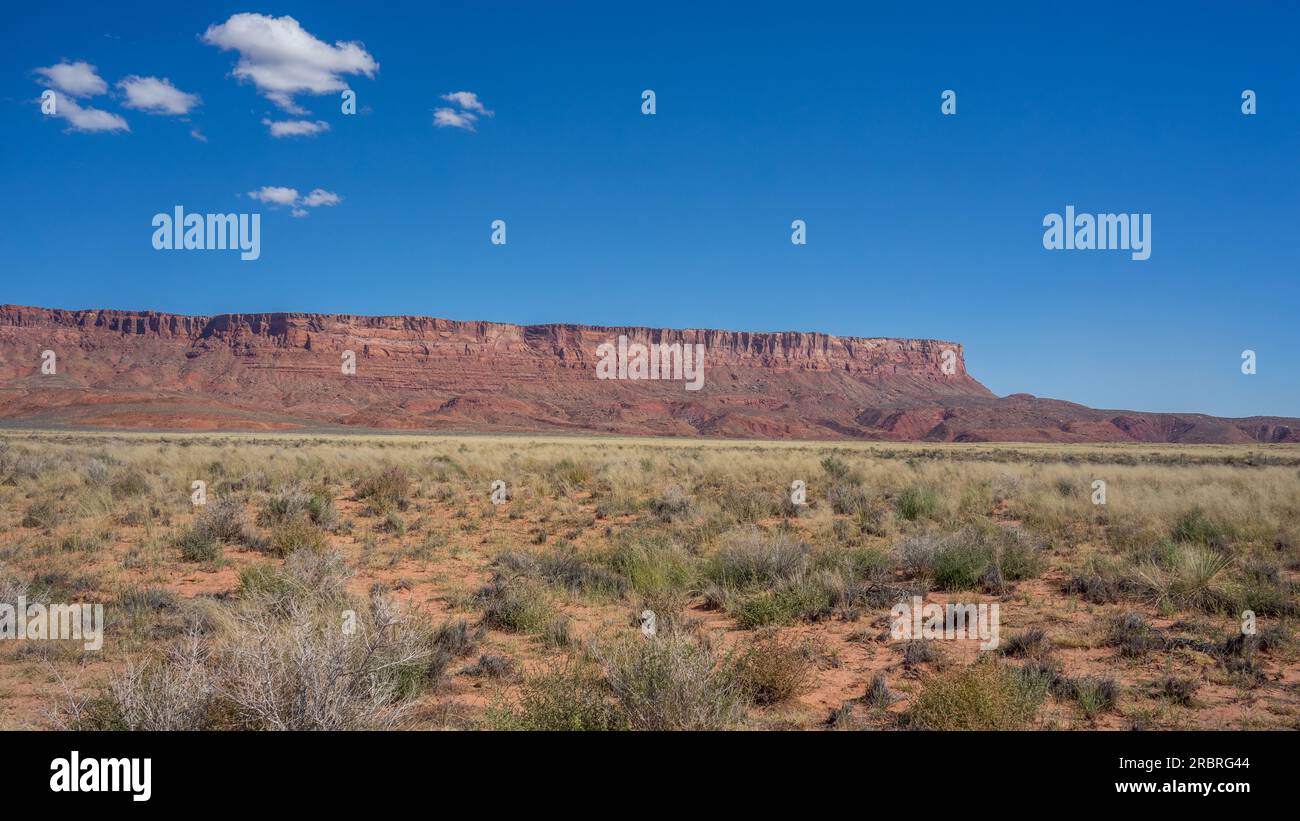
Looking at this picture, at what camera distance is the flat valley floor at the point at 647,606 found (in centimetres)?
427

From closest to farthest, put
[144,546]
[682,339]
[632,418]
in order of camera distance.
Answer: [144,546], [632,418], [682,339]

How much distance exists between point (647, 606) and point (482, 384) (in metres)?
131

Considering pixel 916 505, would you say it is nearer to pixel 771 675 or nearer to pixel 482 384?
pixel 771 675

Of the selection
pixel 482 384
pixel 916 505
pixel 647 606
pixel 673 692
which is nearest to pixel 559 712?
pixel 673 692

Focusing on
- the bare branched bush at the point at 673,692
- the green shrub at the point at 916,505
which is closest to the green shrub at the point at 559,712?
the bare branched bush at the point at 673,692

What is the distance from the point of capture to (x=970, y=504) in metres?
14.6

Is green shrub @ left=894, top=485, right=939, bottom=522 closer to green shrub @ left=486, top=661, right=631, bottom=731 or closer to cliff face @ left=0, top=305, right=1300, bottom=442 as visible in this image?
green shrub @ left=486, top=661, right=631, bottom=731

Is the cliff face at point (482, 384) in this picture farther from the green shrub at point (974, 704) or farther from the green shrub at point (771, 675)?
the green shrub at point (974, 704)

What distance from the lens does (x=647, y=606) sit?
25.0 feet

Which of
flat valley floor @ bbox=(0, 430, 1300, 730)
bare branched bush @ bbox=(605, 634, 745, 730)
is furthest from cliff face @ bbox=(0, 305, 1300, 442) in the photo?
bare branched bush @ bbox=(605, 634, 745, 730)

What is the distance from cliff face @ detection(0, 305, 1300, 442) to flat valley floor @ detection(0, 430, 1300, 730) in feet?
261
